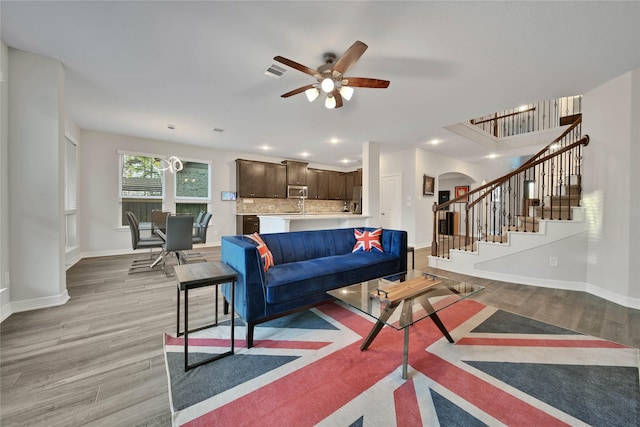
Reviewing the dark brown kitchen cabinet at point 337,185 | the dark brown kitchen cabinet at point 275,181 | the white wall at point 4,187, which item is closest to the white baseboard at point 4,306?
the white wall at point 4,187

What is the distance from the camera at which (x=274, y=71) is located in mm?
2811

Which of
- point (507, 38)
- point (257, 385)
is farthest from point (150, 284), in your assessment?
point (507, 38)

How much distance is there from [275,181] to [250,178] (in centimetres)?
75

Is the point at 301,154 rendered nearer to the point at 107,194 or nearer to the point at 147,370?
the point at 107,194

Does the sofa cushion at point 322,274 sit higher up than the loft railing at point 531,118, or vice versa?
the loft railing at point 531,118

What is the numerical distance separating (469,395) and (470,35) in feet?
9.56

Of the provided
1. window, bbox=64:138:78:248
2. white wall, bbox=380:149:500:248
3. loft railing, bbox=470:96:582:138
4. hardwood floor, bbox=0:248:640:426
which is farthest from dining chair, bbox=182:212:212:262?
loft railing, bbox=470:96:582:138

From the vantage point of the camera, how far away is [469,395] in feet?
4.82

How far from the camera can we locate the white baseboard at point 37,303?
2.54 meters

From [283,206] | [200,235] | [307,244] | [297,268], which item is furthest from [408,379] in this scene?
[283,206]

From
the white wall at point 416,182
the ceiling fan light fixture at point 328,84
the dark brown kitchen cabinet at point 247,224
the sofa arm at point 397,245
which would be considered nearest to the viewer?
the ceiling fan light fixture at point 328,84

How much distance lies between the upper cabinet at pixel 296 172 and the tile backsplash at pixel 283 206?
695 millimetres

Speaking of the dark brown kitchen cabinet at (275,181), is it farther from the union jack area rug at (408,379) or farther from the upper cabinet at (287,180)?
the union jack area rug at (408,379)

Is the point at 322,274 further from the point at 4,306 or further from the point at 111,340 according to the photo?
the point at 4,306
